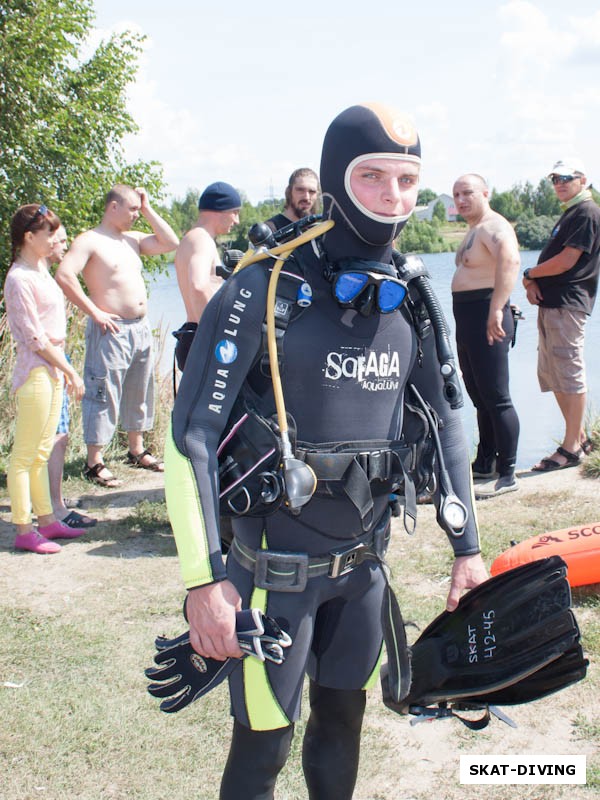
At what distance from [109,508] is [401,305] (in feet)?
13.5

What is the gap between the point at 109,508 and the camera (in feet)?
19.2

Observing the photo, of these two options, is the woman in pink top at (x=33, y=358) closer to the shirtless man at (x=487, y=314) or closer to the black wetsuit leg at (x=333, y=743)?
the shirtless man at (x=487, y=314)

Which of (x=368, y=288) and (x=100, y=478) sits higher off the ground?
(x=368, y=288)

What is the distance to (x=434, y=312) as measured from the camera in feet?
7.52

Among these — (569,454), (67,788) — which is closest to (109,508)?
(67,788)

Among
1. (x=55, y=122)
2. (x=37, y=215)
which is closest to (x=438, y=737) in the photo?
(x=37, y=215)

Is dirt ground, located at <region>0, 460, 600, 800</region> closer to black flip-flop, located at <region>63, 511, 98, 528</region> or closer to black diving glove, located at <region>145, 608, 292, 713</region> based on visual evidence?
black flip-flop, located at <region>63, 511, 98, 528</region>

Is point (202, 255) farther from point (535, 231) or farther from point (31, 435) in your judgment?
point (535, 231)

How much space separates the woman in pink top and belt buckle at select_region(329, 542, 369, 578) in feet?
10.4

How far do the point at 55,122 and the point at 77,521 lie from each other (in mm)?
6973

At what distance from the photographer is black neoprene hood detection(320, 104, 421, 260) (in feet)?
6.92

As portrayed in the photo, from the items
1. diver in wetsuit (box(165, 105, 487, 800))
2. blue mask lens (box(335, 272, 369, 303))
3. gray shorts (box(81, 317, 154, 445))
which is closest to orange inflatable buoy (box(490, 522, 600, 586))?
diver in wetsuit (box(165, 105, 487, 800))

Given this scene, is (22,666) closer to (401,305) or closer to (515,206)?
(401,305)

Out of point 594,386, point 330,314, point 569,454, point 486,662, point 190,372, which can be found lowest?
point 594,386
